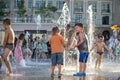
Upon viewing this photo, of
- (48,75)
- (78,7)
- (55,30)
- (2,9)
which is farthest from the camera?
(78,7)

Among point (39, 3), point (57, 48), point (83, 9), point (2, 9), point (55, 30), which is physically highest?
point (39, 3)

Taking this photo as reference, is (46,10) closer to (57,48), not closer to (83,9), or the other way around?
(83,9)

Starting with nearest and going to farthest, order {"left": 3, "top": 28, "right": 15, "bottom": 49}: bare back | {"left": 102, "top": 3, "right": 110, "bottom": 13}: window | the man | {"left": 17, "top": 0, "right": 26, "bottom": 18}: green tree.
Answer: the man
{"left": 3, "top": 28, "right": 15, "bottom": 49}: bare back
{"left": 17, "top": 0, "right": 26, "bottom": 18}: green tree
{"left": 102, "top": 3, "right": 110, "bottom": 13}: window

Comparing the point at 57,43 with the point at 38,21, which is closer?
the point at 57,43

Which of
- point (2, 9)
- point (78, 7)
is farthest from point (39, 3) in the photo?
point (2, 9)

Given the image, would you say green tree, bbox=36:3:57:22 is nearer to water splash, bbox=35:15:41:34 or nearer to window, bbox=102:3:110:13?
water splash, bbox=35:15:41:34

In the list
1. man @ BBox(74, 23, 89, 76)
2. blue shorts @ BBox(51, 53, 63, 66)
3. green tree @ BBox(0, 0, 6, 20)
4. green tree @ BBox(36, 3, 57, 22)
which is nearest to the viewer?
man @ BBox(74, 23, 89, 76)

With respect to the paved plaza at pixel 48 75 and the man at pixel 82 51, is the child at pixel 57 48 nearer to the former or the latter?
the paved plaza at pixel 48 75

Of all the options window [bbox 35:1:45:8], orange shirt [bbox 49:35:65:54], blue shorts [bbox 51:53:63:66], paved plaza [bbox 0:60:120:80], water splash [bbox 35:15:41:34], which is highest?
window [bbox 35:1:45:8]

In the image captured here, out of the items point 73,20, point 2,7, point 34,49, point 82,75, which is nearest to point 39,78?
point 82,75

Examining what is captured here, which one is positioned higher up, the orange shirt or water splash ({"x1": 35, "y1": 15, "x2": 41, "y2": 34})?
the orange shirt

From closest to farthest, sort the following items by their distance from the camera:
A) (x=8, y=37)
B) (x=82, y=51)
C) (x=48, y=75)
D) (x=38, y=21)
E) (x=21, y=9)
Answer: (x=82, y=51) < (x=8, y=37) < (x=48, y=75) < (x=21, y=9) < (x=38, y=21)

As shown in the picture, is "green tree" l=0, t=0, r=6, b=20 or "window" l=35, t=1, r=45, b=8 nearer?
"green tree" l=0, t=0, r=6, b=20

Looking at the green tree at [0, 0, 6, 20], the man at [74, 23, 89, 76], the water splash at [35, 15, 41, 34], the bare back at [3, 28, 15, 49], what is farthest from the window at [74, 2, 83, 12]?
the man at [74, 23, 89, 76]
